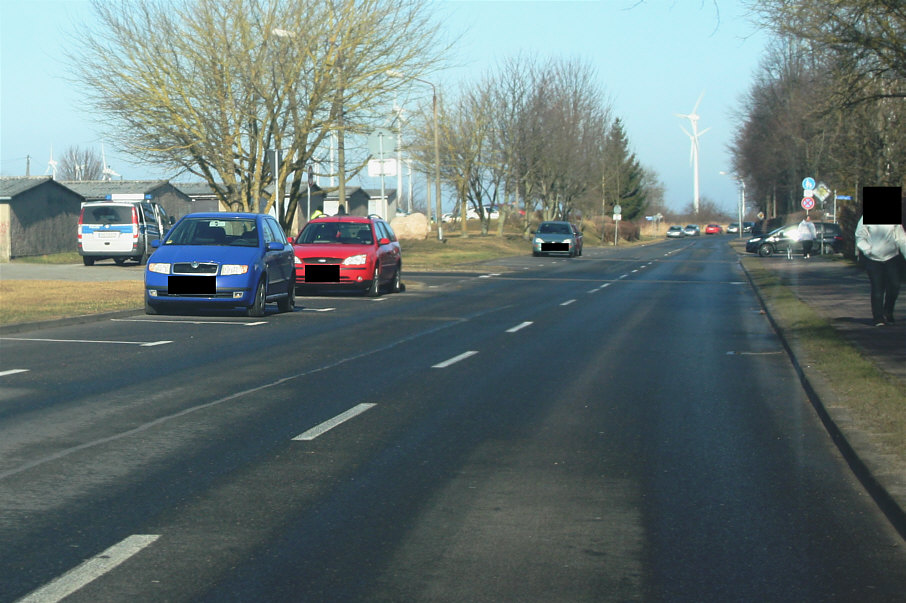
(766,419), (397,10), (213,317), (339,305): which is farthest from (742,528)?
(397,10)

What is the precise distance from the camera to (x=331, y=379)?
36.0 feet

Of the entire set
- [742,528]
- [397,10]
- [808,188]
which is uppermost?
[397,10]

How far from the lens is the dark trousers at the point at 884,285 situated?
15305mm

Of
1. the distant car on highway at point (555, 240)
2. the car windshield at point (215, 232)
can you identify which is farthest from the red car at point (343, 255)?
the distant car on highway at point (555, 240)

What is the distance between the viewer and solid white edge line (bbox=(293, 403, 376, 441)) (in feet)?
26.1

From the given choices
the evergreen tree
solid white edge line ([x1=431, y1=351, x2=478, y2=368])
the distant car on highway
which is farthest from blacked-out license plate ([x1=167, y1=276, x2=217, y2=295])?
the evergreen tree

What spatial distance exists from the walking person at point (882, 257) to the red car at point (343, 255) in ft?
35.8

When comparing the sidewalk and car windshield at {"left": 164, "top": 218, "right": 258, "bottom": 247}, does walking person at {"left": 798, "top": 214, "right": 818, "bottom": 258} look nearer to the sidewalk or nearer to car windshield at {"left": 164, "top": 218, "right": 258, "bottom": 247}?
the sidewalk

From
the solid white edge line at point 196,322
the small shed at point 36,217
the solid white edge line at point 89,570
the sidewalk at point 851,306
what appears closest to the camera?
the solid white edge line at point 89,570

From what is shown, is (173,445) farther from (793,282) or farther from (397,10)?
(397,10)

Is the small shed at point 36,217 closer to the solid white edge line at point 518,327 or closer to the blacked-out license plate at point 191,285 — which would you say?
the blacked-out license plate at point 191,285

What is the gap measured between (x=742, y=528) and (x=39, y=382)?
727 centimetres

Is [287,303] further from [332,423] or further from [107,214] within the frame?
[107,214]

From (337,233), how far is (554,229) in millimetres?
30645
